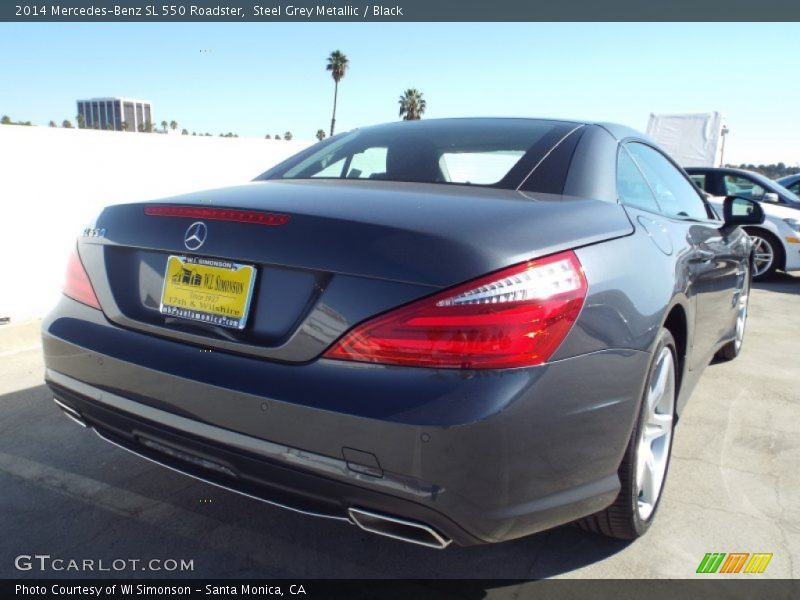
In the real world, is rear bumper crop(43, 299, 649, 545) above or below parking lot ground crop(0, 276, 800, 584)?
above

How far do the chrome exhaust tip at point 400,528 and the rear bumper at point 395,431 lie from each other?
20 mm

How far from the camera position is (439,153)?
2.74 metres

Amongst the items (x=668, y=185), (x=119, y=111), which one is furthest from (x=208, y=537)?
(x=119, y=111)

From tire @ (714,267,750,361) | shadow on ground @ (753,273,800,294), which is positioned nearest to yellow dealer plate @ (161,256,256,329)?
tire @ (714,267,750,361)

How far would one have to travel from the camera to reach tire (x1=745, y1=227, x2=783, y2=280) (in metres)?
8.84

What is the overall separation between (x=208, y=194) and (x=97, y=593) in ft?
4.34

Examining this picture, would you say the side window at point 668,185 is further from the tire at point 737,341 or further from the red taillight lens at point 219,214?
the red taillight lens at point 219,214

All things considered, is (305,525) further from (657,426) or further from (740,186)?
(740,186)

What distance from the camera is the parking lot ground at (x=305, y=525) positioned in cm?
225

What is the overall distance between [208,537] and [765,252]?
8.78 m

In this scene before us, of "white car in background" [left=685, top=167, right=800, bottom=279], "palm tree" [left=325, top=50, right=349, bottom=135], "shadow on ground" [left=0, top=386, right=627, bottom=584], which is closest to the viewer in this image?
"shadow on ground" [left=0, top=386, right=627, bottom=584]

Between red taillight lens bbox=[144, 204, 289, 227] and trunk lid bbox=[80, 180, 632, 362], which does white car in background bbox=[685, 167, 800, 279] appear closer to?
trunk lid bbox=[80, 180, 632, 362]

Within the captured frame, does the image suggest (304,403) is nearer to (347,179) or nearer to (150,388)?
(150,388)

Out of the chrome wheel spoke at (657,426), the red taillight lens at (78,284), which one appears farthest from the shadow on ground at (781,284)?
the red taillight lens at (78,284)
